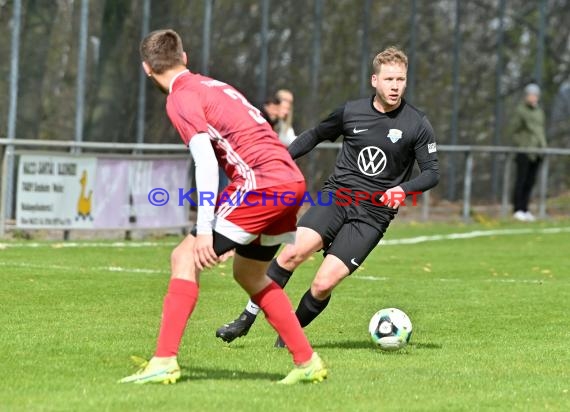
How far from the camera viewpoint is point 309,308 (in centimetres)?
954

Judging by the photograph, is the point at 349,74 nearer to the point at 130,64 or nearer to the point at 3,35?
the point at 130,64

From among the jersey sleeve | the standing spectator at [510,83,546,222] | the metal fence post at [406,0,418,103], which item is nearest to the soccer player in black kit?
the jersey sleeve

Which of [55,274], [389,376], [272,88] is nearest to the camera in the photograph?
[389,376]

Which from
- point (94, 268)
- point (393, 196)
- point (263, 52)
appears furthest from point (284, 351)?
point (263, 52)

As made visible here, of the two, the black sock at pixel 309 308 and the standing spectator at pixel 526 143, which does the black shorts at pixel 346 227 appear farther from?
the standing spectator at pixel 526 143

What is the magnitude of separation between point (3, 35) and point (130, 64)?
2387 mm

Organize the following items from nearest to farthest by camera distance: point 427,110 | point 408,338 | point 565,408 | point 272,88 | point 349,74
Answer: point 565,408 < point 408,338 < point 272,88 < point 349,74 < point 427,110

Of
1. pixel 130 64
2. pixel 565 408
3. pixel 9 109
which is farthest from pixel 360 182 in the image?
pixel 130 64

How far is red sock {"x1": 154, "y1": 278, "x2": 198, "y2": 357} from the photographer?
23.7 feet

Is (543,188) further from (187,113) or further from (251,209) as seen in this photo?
(187,113)

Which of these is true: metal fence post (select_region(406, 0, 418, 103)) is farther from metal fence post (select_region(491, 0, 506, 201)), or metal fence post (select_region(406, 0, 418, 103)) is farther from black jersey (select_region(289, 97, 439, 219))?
black jersey (select_region(289, 97, 439, 219))

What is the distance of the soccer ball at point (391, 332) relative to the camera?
9.16 m

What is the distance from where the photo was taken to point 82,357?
27.5ft

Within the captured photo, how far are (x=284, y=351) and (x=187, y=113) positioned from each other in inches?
90.9
